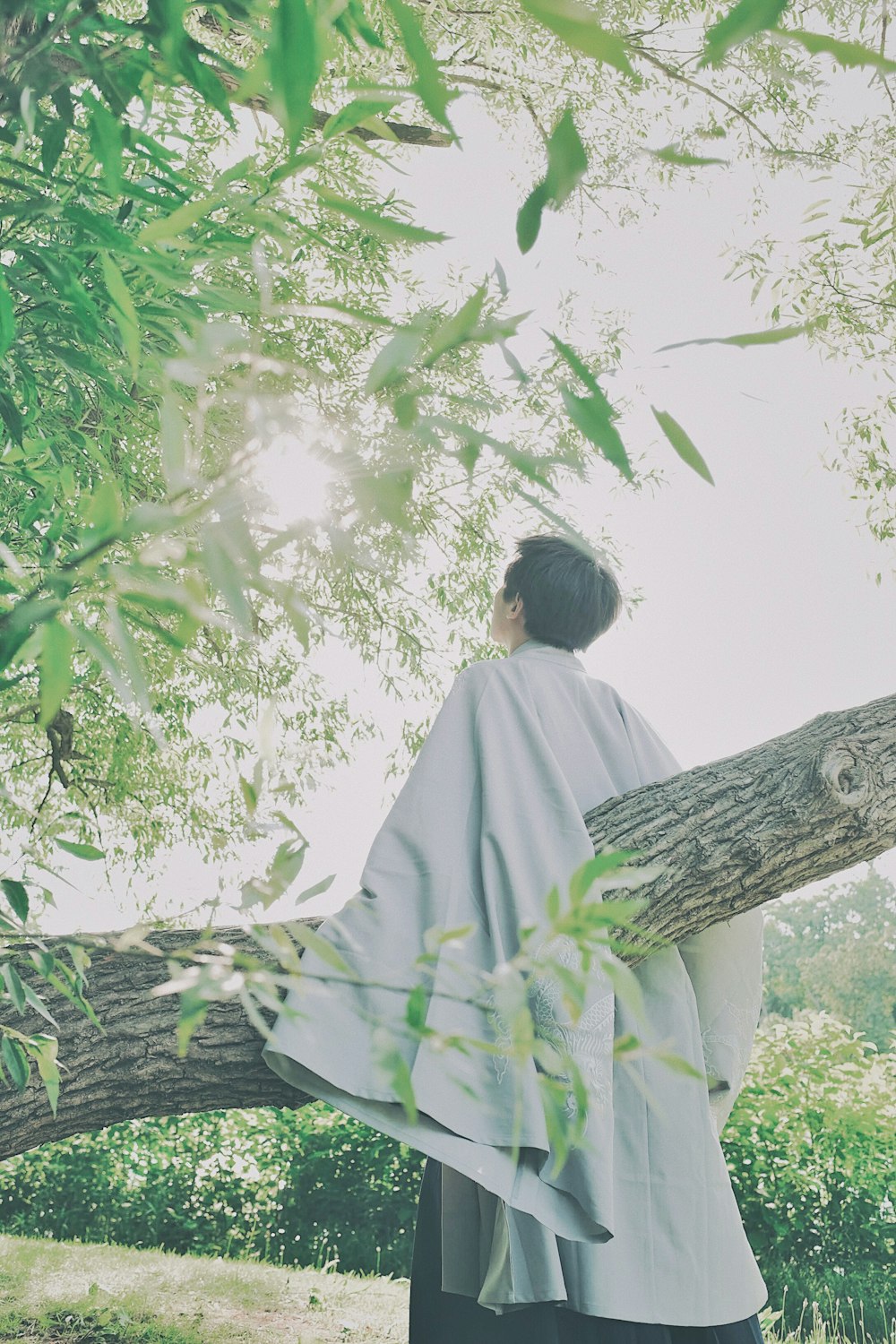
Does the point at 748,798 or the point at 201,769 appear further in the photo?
the point at 201,769

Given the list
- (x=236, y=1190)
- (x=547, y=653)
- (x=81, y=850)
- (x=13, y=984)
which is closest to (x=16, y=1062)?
(x=13, y=984)

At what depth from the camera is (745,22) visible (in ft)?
1.41

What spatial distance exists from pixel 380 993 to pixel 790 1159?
166 inches

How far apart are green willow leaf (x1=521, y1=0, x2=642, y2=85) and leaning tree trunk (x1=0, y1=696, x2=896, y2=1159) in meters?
1.53

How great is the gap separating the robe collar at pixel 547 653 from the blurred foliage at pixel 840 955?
2523cm

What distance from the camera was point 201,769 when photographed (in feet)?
17.9

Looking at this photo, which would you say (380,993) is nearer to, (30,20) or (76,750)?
(30,20)

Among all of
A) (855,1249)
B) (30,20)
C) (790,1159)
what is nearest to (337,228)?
(30,20)

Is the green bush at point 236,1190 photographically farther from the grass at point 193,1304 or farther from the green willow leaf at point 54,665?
the green willow leaf at point 54,665

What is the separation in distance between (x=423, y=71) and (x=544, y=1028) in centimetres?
128

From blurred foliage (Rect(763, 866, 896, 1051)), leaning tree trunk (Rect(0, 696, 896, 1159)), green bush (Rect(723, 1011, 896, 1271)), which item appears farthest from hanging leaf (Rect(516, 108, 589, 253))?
blurred foliage (Rect(763, 866, 896, 1051))

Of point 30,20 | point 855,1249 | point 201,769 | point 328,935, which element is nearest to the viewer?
point 30,20

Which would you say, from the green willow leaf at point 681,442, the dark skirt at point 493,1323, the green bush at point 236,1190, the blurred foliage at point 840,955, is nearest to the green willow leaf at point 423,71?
the green willow leaf at point 681,442

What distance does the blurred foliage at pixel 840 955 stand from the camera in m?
26.5
